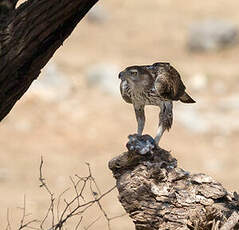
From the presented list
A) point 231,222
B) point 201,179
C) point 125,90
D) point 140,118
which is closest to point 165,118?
point 140,118

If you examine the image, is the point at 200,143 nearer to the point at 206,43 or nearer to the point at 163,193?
the point at 206,43

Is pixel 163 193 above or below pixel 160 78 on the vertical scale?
below

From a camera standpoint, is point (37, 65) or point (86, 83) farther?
point (86, 83)

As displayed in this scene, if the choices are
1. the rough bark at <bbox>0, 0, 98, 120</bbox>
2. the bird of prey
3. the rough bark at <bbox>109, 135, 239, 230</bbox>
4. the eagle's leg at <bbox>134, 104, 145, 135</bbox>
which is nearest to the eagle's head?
the bird of prey

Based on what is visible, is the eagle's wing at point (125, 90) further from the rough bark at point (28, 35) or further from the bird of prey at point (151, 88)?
the rough bark at point (28, 35)

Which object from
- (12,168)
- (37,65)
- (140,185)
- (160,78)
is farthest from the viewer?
(12,168)

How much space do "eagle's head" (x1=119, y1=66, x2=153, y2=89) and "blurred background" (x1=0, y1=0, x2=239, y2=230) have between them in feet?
14.2

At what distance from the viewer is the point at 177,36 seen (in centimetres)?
1908

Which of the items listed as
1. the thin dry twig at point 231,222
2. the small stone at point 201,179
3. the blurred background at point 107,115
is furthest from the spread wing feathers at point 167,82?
the blurred background at point 107,115

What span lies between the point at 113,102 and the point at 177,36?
466 cm

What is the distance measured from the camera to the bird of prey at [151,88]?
5.49 meters

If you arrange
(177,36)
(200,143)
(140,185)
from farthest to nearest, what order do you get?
(177,36), (200,143), (140,185)

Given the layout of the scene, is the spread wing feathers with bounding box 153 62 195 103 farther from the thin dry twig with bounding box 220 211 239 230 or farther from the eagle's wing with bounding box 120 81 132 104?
the thin dry twig with bounding box 220 211 239 230

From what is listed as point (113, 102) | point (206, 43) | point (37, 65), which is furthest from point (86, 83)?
point (37, 65)
